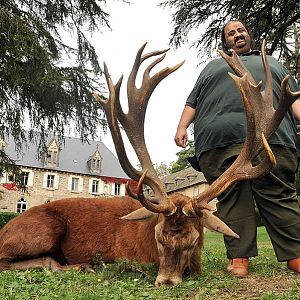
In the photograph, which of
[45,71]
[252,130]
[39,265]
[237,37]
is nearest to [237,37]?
[237,37]

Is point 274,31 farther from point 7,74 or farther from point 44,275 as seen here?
point 44,275

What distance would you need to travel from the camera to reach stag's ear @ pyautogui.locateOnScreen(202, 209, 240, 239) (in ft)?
13.6

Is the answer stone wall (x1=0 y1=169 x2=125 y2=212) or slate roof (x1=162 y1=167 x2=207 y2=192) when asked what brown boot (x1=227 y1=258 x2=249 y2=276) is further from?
stone wall (x1=0 y1=169 x2=125 y2=212)

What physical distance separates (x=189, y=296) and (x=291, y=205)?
158cm

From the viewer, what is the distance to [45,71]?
1098 centimetres

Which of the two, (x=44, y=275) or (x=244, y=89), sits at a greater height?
(x=244, y=89)

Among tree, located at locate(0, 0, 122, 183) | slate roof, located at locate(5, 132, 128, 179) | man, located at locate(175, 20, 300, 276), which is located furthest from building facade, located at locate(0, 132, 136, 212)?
man, located at locate(175, 20, 300, 276)

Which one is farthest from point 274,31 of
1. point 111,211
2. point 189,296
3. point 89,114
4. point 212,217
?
point 189,296

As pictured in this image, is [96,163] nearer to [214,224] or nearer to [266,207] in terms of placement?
[266,207]

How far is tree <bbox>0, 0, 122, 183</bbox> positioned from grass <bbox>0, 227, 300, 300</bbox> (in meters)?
6.93

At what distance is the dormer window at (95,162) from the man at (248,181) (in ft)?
171

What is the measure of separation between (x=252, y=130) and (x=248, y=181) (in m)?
0.67

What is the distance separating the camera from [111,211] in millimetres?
5598

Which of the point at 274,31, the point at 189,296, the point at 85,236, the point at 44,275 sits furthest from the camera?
the point at 274,31
